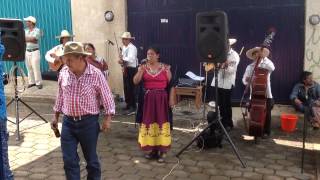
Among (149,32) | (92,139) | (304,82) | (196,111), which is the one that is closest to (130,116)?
(196,111)

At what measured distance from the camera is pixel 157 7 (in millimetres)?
10617

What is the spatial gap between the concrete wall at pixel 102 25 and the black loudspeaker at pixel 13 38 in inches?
139

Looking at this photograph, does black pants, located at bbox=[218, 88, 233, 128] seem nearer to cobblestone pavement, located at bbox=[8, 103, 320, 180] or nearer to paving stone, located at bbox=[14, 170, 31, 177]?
cobblestone pavement, located at bbox=[8, 103, 320, 180]

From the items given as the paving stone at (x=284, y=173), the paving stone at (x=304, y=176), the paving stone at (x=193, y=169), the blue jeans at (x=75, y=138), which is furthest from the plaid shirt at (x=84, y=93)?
the paving stone at (x=304, y=176)

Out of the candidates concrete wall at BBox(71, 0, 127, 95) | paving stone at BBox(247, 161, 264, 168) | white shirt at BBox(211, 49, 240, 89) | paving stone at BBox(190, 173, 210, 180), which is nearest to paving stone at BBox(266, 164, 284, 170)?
paving stone at BBox(247, 161, 264, 168)

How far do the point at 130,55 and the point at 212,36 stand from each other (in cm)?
386

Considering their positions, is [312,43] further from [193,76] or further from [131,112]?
[131,112]

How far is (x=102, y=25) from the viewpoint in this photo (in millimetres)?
11203

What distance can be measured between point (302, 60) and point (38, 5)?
7.21 m

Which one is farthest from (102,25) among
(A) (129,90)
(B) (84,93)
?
(B) (84,93)

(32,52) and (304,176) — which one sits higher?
(32,52)

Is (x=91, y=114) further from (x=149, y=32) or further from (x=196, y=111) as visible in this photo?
(x=149, y=32)

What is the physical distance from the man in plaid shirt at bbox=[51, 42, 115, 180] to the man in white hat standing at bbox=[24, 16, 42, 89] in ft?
22.9

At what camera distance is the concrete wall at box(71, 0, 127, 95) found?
11.1 m
